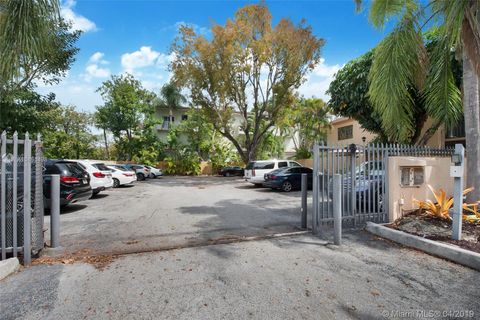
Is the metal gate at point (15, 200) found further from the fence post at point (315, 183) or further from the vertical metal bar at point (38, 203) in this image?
the fence post at point (315, 183)

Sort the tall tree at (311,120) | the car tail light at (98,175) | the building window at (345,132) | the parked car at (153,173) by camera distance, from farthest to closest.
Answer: the tall tree at (311,120) → the parked car at (153,173) → the building window at (345,132) → the car tail light at (98,175)

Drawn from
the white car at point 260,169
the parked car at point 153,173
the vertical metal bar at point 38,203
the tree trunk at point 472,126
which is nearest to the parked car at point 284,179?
the white car at point 260,169

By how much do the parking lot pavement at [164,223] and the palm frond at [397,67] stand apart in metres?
3.82

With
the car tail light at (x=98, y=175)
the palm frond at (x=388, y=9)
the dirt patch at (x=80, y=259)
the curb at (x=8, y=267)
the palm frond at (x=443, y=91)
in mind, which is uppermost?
the palm frond at (x=388, y=9)

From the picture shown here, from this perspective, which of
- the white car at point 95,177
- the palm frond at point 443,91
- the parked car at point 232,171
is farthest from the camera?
the parked car at point 232,171

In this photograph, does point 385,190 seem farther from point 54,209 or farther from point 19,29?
point 19,29

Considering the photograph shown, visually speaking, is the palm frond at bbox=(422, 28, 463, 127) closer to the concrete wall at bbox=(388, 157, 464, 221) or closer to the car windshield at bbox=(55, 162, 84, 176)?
the concrete wall at bbox=(388, 157, 464, 221)

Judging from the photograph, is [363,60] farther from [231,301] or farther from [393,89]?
[231,301]

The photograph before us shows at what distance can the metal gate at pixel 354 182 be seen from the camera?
603 cm

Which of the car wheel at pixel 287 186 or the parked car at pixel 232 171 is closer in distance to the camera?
the car wheel at pixel 287 186

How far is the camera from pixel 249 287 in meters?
3.54

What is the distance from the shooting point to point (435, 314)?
Answer: 298 cm

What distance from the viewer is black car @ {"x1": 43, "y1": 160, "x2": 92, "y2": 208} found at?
7.98 metres

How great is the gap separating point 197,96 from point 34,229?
56.9 feet
